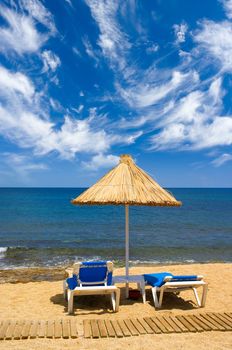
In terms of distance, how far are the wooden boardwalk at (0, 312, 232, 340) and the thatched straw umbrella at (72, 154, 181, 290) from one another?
201 cm

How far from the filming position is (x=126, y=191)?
22.2 feet

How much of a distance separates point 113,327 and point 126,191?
2.43 meters

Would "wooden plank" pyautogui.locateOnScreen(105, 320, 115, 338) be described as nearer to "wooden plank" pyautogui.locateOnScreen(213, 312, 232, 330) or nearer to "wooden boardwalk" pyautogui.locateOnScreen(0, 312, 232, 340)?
"wooden boardwalk" pyautogui.locateOnScreen(0, 312, 232, 340)

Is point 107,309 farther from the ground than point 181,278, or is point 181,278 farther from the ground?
point 181,278

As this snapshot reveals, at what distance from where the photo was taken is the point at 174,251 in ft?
61.8

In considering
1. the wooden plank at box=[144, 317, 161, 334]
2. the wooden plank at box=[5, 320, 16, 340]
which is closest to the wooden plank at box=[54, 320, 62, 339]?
the wooden plank at box=[5, 320, 16, 340]

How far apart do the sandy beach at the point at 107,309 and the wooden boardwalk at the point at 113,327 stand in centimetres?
11

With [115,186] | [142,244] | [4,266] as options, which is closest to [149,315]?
[115,186]

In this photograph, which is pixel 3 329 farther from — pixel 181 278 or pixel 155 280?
pixel 181 278

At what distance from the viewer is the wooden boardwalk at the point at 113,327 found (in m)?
5.06

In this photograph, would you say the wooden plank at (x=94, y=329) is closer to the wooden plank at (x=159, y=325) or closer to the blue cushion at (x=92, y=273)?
the wooden plank at (x=159, y=325)

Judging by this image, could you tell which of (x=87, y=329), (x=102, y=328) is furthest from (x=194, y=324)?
(x=87, y=329)

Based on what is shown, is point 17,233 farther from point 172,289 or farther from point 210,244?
point 172,289

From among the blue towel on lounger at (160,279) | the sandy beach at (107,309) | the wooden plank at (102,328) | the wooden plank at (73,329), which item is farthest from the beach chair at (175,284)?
the wooden plank at (73,329)
